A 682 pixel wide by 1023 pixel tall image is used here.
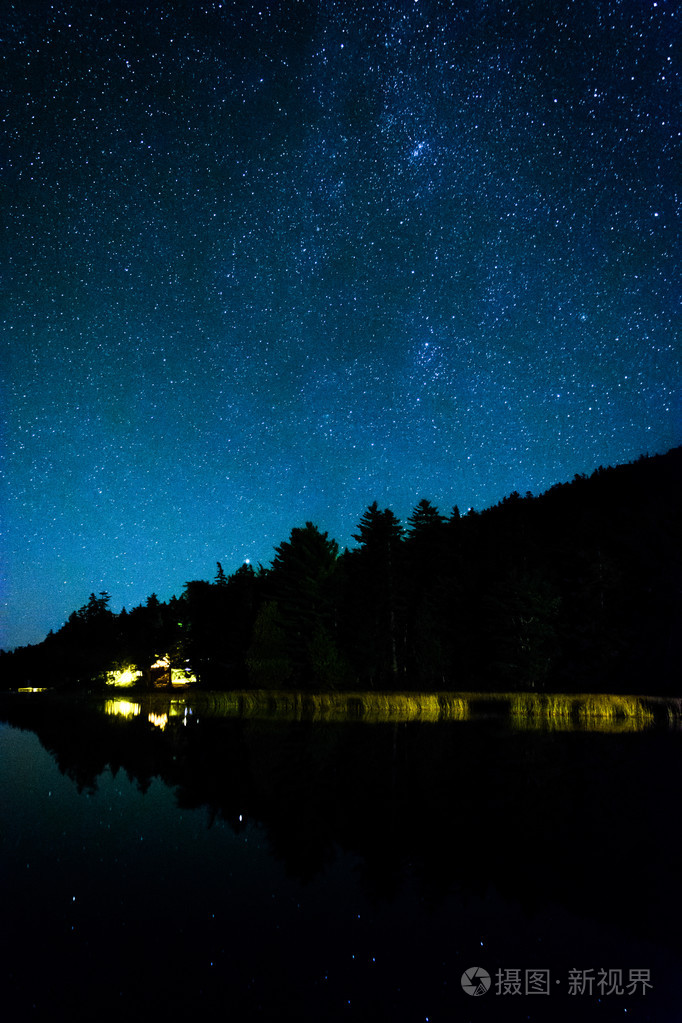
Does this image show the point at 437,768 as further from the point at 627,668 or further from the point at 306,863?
the point at 627,668

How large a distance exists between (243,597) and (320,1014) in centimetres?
6994

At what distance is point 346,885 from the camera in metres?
12.1

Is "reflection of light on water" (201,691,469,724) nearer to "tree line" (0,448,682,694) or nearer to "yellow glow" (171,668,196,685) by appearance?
"tree line" (0,448,682,694)

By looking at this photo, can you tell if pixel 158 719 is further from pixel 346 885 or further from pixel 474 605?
pixel 346 885

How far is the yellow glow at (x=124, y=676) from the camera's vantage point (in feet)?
321

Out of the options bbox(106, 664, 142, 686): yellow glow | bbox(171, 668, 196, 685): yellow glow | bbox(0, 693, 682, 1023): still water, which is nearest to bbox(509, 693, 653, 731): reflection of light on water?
bbox(0, 693, 682, 1023): still water

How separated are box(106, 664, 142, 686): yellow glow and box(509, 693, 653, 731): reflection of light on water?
7406 cm

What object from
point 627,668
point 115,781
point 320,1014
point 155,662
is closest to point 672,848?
point 320,1014

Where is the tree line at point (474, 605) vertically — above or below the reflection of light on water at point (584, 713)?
above

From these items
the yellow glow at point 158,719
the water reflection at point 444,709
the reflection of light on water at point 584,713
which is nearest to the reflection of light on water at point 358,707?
the water reflection at point 444,709

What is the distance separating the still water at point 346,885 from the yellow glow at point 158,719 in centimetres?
1274

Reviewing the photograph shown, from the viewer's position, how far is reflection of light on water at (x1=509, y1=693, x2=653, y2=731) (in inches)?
1315

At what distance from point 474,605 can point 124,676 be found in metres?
62.1

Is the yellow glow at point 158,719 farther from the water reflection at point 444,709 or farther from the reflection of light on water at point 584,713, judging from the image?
the reflection of light on water at point 584,713
